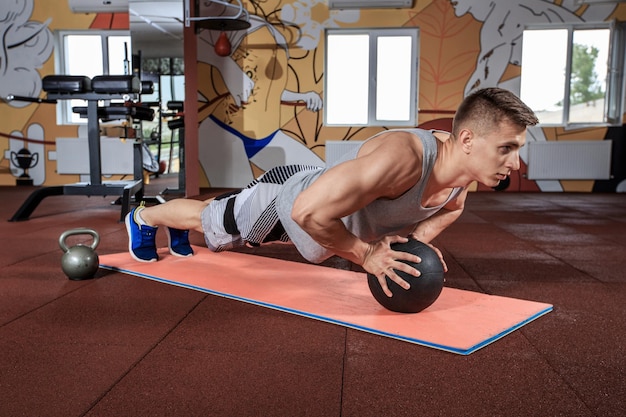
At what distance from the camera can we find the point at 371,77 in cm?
626

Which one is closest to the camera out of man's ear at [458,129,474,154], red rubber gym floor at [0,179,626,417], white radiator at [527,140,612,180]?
red rubber gym floor at [0,179,626,417]

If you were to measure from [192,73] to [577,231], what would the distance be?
11.7 feet

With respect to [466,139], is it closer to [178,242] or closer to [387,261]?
[387,261]

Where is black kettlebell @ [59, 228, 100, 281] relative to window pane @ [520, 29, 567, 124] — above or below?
below

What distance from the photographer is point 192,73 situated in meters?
5.14

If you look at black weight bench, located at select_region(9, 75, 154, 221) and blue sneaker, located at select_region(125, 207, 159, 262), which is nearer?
blue sneaker, located at select_region(125, 207, 159, 262)

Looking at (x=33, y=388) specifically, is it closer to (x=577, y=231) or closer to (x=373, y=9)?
(x=577, y=231)

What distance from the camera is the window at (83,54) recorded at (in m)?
6.40

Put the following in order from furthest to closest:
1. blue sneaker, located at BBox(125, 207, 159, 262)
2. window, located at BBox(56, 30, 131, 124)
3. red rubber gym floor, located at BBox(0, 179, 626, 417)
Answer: window, located at BBox(56, 30, 131, 124)
blue sneaker, located at BBox(125, 207, 159, 262)
red rubber gym floor, located at BBox(0, 179, 626, 417)

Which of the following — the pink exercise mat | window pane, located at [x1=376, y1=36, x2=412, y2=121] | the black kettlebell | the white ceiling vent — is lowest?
the pink exercise mat

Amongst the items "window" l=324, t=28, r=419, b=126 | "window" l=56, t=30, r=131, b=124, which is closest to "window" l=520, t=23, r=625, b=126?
"window" l=324, t=28, r=419, b=126

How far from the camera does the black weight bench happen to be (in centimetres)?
365

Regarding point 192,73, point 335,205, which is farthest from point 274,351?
point 192,73

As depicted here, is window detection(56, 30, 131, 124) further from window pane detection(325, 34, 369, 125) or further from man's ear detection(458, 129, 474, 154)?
man's ear detection(458, 129, 474, 154)
